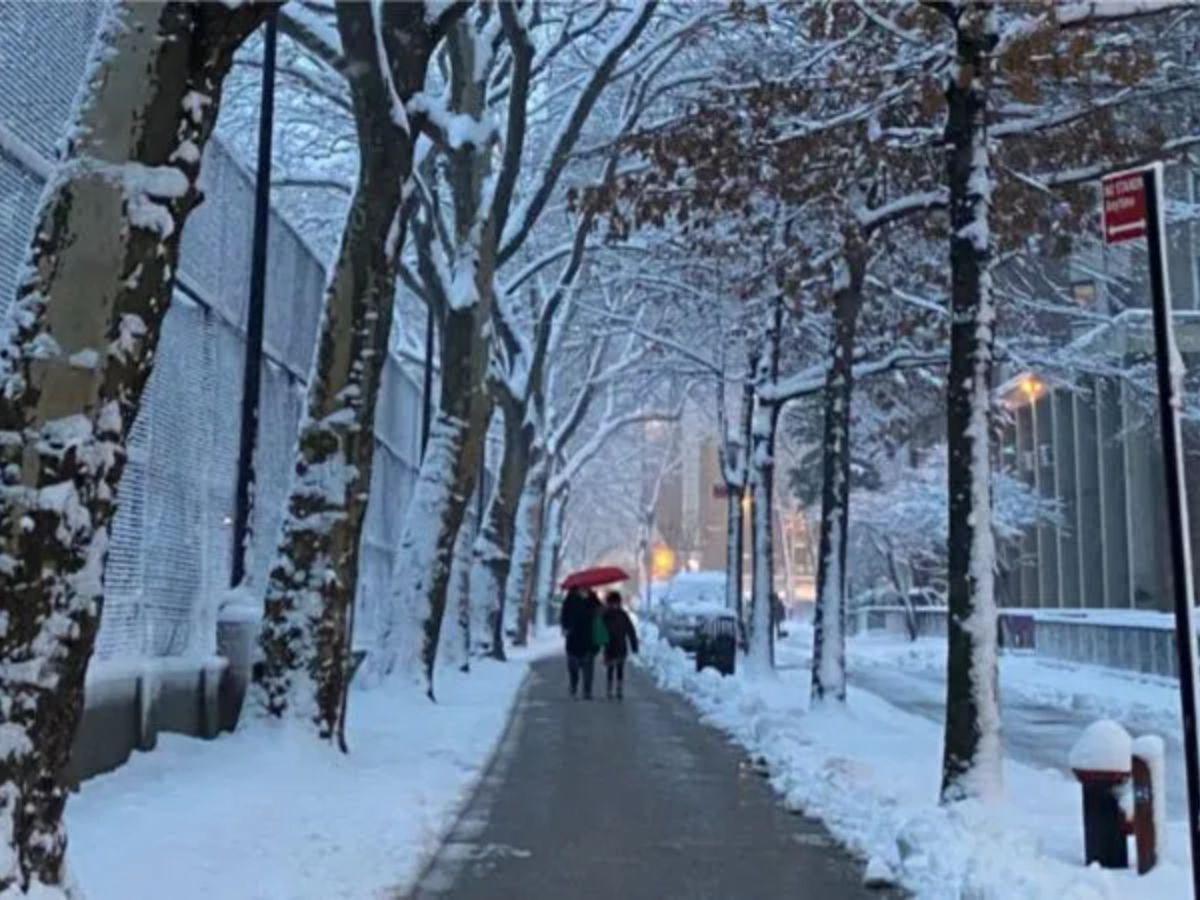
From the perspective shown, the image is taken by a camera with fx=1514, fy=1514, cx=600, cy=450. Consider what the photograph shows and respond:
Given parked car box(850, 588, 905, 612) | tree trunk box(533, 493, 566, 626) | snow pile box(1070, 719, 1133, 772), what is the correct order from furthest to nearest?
parked car box(850, 588, 905, 612) < tree trunk box(533, 493, 566, 626) < snow pile box(1070, 719, 1133, 772)

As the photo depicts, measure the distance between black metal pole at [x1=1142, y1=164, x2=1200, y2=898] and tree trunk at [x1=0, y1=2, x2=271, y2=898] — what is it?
402 centimetres

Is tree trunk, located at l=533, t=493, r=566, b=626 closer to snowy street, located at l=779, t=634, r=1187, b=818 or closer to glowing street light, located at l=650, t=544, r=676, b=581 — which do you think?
snowy street, located at l=779, t=634, r=1187, b=818

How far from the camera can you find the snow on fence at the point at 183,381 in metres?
11.0

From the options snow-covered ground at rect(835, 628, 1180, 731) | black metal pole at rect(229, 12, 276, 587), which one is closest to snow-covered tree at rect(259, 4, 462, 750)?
black metal pole at rect(229, 12, 276, 587)

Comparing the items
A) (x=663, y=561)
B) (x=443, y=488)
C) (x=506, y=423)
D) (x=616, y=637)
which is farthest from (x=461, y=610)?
(x=663, y=561)

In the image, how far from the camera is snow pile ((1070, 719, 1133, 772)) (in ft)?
29.0

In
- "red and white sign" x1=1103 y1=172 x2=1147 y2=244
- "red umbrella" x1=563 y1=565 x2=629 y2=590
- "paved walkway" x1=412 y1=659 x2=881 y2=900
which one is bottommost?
"paved walkway" x1=412 y1=659 x2=881 y2=900

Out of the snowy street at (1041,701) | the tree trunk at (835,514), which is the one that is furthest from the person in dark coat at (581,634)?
the tree trunk at (835,514)

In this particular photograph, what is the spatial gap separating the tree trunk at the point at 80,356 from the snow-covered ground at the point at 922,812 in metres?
4.48

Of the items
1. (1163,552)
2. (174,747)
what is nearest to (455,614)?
(174,747)

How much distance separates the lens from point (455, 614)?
2664 cm

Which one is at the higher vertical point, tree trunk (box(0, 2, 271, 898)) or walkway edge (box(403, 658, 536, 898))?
tree trunk (box(0, 2, 271, 898))

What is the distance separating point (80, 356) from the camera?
585cm

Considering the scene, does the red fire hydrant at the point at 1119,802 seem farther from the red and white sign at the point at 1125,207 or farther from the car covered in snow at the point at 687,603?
the car covered in snow at the point at 687,603
